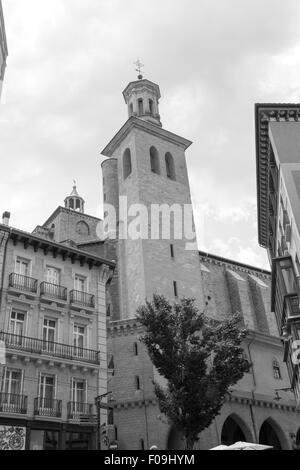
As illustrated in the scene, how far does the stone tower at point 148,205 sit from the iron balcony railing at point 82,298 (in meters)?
8.58

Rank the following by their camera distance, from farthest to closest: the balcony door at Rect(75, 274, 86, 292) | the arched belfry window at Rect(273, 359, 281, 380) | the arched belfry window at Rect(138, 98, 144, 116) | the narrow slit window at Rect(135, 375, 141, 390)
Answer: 1. the arched belfry window at Rect(138, 98, 144, 116)
2. the arched belfry window at Rect(273, 359, 281, 380)
3. the narrow slit window at Rect(135, 375, 141, 390)
4. the balcony door at Rect(75, 274, 86, 292)

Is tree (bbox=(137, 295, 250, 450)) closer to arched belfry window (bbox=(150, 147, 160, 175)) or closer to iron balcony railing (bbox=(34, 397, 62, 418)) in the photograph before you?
iron balcony railing (bbox=(34, 397, 62, 418))

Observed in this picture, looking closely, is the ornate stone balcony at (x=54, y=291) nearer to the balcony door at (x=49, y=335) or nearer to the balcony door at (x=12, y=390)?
the balcony door at (x=49, y=335)

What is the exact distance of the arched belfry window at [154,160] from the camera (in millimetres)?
40244

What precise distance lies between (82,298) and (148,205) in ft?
46.4

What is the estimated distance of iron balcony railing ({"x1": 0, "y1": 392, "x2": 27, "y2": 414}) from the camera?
19.6 m

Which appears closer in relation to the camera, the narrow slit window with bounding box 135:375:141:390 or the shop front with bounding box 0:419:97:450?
the shop front with bounding box 0:419:97:450

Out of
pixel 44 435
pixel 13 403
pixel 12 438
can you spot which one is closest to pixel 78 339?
pixel 13 403

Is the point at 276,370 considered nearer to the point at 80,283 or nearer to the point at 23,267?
the point at 80,283

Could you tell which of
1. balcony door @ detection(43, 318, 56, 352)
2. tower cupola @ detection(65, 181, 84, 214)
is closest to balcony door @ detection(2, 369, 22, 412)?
balcony door @ detection(43, 318, 56, 352)

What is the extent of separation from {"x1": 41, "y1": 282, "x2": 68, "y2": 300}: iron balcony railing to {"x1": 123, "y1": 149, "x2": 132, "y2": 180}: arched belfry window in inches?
709

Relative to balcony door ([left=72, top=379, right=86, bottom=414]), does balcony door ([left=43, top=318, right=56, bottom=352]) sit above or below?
above

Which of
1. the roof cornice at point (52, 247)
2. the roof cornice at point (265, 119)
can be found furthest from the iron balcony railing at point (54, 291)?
the roof cornice at point (265, 119)
